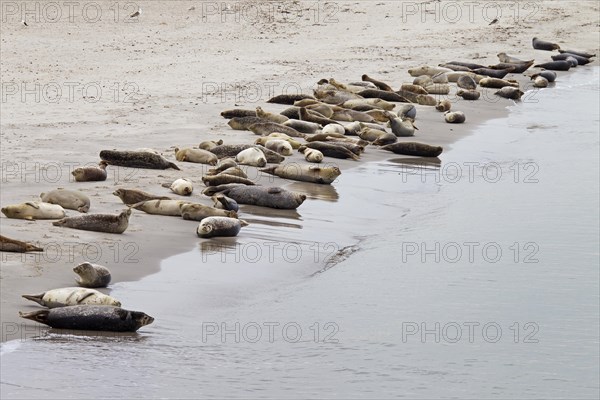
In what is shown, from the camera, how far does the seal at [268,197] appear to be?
9.91 m

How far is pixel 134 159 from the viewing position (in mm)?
10945

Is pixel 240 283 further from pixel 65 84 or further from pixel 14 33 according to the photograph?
pixel 14 33

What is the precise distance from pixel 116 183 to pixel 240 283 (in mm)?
2705

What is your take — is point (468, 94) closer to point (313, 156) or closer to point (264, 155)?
point (313, 156)

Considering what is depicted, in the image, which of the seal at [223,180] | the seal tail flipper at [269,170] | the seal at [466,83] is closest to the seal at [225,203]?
the seal at [223,180]

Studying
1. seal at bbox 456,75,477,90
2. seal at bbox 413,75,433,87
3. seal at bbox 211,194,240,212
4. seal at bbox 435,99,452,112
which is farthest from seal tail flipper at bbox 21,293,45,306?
seal at bbox 456,75,477,90

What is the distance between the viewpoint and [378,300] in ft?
26.0

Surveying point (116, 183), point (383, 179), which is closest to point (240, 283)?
point (116, 183)

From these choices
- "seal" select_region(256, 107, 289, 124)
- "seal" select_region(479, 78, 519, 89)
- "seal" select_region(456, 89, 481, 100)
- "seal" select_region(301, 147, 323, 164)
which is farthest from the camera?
"seal" select_region(479, 78, 519, 89)

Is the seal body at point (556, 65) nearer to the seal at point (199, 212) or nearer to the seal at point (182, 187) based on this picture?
the seal at point (182, 187)

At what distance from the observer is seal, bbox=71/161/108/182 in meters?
10.2

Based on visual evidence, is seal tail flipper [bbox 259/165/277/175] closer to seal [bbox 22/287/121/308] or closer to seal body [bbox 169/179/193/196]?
seal body [bbox 169/179/193/196]

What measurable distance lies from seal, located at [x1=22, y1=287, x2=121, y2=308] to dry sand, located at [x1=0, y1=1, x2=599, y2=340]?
195 mm

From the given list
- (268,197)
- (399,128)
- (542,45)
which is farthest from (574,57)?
(268,197)
